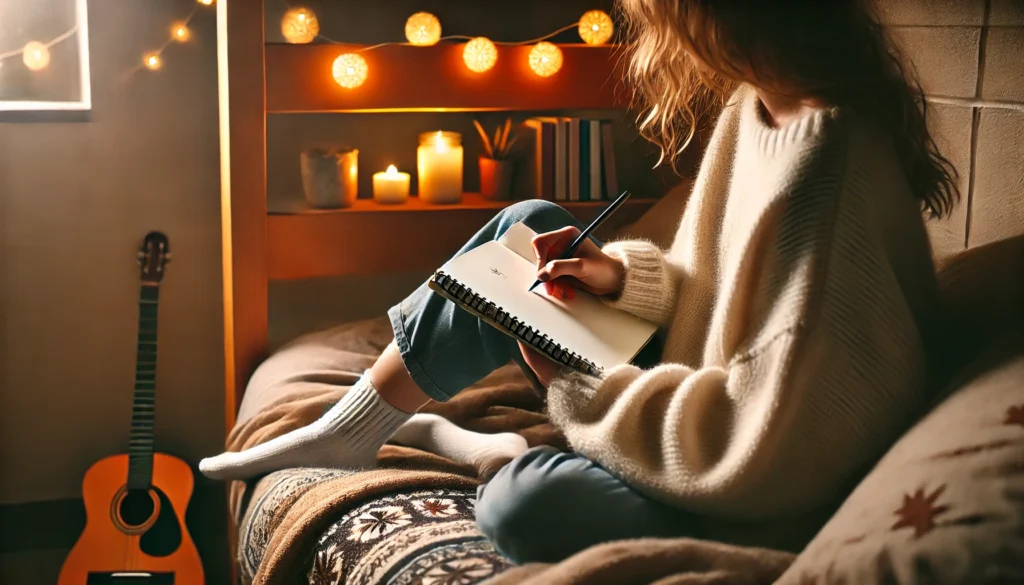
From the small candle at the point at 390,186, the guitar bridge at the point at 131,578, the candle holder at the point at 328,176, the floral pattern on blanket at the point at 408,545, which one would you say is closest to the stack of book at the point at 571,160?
the small candle at the point at 390,186

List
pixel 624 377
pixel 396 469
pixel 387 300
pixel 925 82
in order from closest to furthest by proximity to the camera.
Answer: pixel 624 377 → pixel 396 469 → pixel 925 82 → pixel 387 300

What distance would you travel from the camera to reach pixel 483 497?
1.15 meters

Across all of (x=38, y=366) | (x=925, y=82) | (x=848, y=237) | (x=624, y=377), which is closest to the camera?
(x=848, y=237)

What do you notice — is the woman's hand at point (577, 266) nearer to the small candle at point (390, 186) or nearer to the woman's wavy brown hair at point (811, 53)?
the woman's wavy brown hair at point (811, 53)

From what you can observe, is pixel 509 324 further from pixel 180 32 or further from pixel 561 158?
pixel 180 32

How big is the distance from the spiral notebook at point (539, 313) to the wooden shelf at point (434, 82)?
83cm

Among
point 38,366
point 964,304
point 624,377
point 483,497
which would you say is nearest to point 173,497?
point 38,366

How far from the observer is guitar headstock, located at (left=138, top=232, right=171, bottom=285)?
215 centimetres

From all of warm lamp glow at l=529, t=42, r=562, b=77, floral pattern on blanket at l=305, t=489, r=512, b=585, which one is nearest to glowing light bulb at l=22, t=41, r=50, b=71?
warm lamp glow at l=529, t=42, r=562, b=77

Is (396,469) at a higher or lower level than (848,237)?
lower

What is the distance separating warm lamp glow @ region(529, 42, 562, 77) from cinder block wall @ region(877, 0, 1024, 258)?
0.70 m

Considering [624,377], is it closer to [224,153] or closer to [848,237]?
[848,237]

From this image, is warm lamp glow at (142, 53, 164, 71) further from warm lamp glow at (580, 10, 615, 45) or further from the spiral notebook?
the spiral notebook

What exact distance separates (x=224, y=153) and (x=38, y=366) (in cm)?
60
